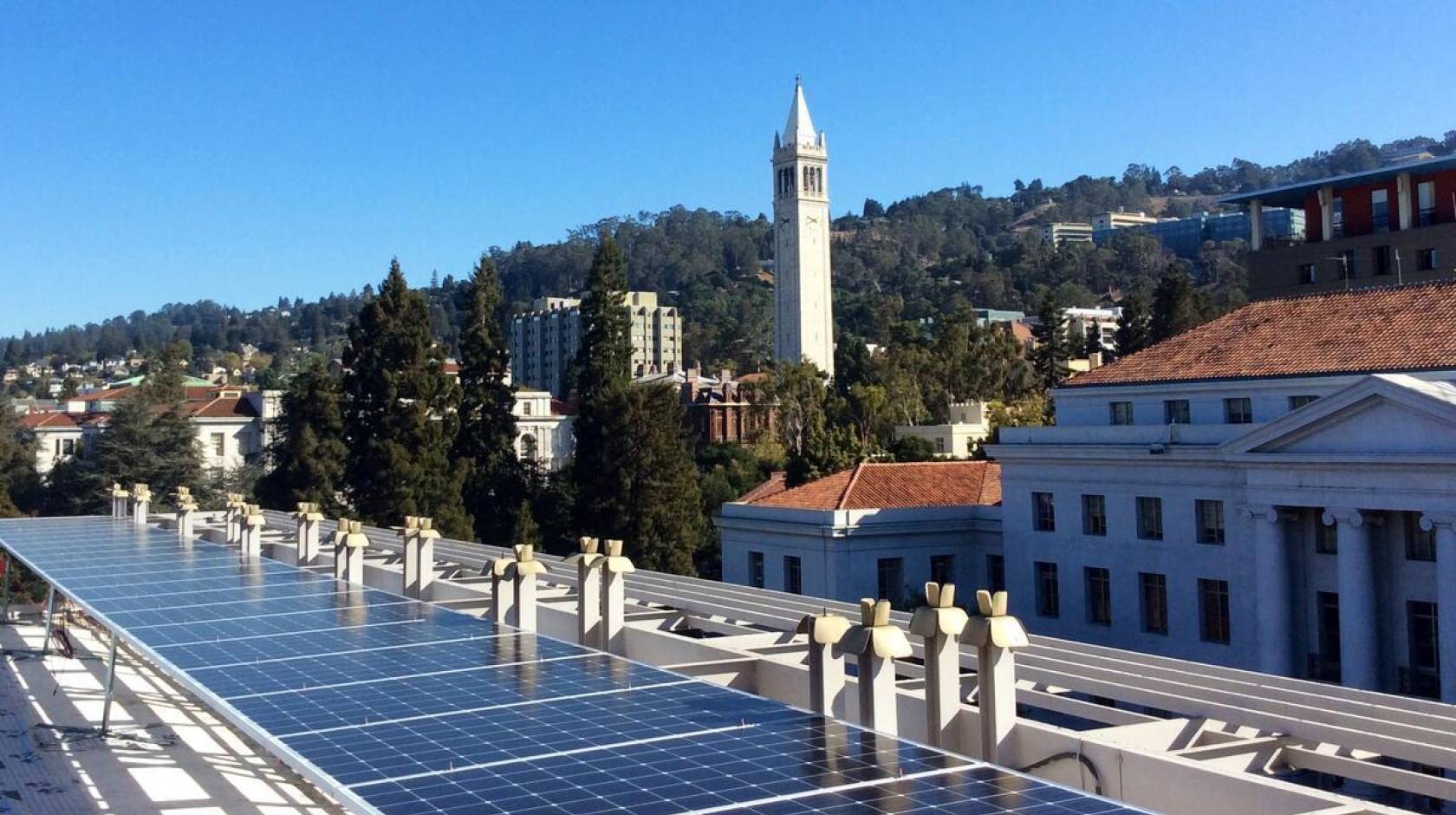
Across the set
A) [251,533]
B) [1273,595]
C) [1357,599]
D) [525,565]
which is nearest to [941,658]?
[525,565]

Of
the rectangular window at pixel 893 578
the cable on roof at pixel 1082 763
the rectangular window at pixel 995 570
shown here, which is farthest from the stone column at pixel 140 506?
the cable on roof at pixel 1082 763

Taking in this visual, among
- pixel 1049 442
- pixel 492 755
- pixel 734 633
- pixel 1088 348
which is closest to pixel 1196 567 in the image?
pixel 1049 442

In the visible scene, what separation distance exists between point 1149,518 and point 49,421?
87246mm

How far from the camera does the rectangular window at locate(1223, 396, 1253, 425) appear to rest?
35.9 m

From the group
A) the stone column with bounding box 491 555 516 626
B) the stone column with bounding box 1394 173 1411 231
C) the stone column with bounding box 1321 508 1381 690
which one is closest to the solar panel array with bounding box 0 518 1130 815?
the stone column with bounding box 491 555 516 626

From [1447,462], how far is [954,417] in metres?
54.3

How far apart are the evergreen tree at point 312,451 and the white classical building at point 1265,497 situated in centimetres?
3013

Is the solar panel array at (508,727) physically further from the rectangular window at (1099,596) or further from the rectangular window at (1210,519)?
the rectangular window at (1099,596)

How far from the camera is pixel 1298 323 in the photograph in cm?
3747

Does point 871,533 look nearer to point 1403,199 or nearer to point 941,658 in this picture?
point 941,658

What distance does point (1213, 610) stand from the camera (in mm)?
35031

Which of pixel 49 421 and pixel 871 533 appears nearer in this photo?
pixel 871 533

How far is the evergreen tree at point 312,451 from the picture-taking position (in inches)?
2229

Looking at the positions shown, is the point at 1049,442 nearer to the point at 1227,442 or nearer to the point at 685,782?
the point at 1227,442
